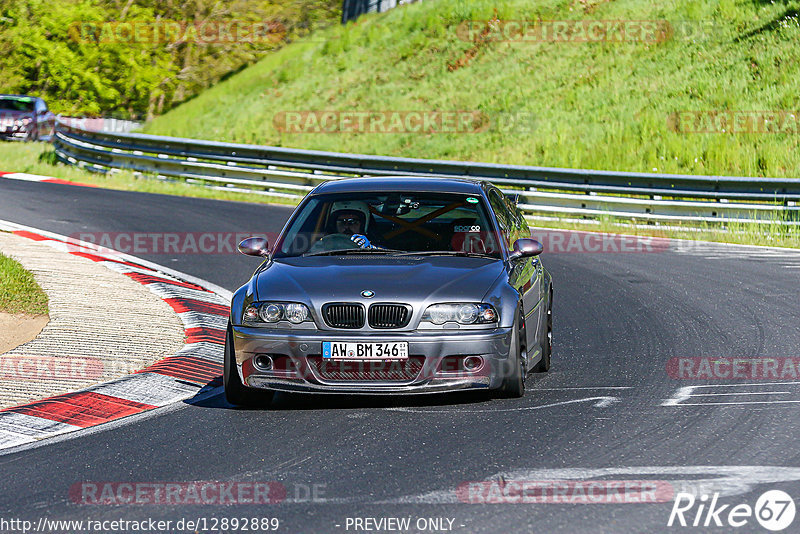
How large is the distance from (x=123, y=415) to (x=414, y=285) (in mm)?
1960

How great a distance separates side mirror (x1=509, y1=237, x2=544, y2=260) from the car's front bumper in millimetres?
992

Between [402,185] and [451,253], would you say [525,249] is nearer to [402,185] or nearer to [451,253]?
[451,253]

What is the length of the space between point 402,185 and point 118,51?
5323 centimetres

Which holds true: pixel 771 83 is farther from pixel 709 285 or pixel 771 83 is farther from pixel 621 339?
pixel 621 339

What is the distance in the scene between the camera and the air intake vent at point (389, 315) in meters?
7.04

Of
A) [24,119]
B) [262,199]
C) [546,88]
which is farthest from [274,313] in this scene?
[24,119]

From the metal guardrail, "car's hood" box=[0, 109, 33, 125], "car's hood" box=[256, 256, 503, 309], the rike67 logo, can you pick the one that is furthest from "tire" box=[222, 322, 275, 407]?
"car's hood" box=[0, 109, 33, 125]

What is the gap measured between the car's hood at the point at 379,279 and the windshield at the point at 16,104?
33860mm

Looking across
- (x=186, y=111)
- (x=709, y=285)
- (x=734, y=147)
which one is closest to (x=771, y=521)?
(x=709, y=285)

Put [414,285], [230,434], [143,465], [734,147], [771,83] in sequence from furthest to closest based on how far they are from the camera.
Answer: [771,83] → [734,147] → [414,285] → [230,434] → [143,465]

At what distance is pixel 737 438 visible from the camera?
6.32 meters

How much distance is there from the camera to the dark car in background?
1453 inches

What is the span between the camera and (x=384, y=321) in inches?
278

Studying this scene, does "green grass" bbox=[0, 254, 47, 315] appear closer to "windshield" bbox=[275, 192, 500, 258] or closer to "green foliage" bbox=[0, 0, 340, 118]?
"windshield" bbox=[275, 192, 500, 258]
